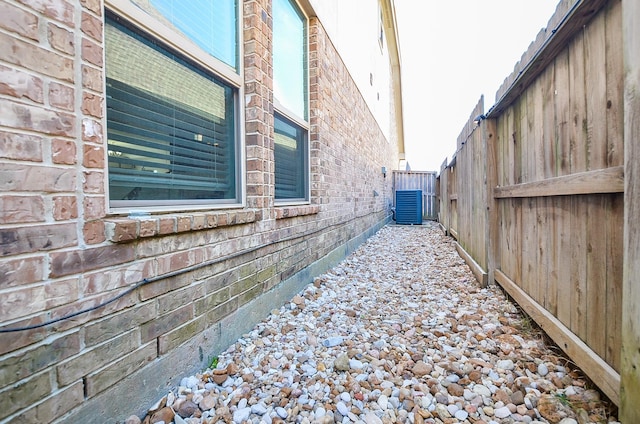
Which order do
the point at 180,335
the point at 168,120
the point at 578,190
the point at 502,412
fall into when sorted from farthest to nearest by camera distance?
the point at 168,120
the point at 180,335
the point at 578,190
the point at 502,412

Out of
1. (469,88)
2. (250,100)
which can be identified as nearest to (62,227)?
(250,100)

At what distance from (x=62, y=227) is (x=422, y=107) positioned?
2857 centimetres

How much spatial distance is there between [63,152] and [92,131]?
140 millimetres

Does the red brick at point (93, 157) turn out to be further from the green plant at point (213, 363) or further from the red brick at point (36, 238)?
the green plant at point (213, 363)

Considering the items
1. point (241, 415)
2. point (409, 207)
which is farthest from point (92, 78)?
point (409, 207)

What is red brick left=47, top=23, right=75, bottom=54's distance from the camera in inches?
41.9

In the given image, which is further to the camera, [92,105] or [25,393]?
[92,105]

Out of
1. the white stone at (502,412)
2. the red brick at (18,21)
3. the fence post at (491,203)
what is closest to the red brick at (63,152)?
the red brick at (18,21)

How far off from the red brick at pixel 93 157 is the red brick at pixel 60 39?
Result: 0.32 meters

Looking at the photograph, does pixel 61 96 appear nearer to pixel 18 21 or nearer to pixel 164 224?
pixel 18 21

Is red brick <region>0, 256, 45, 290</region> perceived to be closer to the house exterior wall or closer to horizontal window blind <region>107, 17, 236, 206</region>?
the house exterior wall

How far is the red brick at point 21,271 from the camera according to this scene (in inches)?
37.3

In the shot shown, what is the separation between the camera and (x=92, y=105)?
1203 millimetres

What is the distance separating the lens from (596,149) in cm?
142
